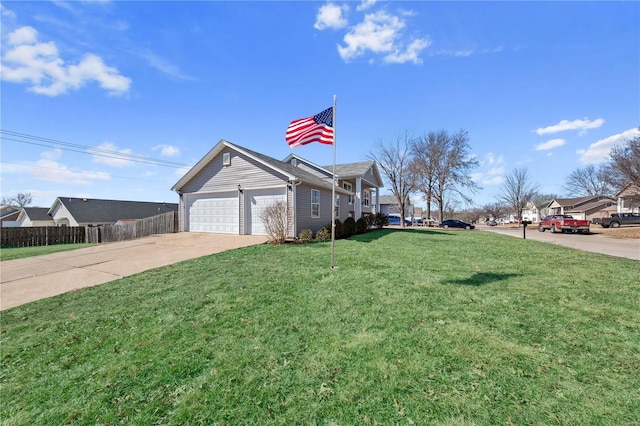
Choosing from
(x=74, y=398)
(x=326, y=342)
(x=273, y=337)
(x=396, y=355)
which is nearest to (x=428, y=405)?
(x=396, y=355)

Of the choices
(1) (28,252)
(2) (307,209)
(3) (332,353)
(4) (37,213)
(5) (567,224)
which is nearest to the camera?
(3) (332,353)

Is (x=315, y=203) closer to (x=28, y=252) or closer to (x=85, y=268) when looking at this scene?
(x=85, y=268)

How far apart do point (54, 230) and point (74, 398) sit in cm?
2360

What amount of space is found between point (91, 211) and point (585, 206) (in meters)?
77.2

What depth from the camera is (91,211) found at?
32.5 metres

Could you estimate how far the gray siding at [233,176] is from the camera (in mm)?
12921

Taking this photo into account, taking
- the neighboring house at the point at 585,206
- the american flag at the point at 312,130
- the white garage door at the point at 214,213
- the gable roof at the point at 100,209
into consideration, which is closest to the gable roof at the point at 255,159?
the white garage door at the point at 214,213

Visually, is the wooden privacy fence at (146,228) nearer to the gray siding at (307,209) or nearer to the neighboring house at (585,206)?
the gray siding at (307,209)

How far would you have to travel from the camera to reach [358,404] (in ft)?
7.20

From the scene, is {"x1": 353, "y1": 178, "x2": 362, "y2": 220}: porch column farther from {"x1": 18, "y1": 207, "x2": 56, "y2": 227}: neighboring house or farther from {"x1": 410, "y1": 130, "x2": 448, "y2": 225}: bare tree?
{"x1": 18, "y1": 207, "x2": 56, "y2": 227}: neighboring house

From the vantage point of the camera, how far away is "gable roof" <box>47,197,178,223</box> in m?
31.5

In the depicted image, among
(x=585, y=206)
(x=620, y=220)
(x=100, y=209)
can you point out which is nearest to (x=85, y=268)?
(x=100, y=209)

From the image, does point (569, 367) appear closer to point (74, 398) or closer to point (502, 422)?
point (502, 422)

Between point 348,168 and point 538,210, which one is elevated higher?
point 348,168
